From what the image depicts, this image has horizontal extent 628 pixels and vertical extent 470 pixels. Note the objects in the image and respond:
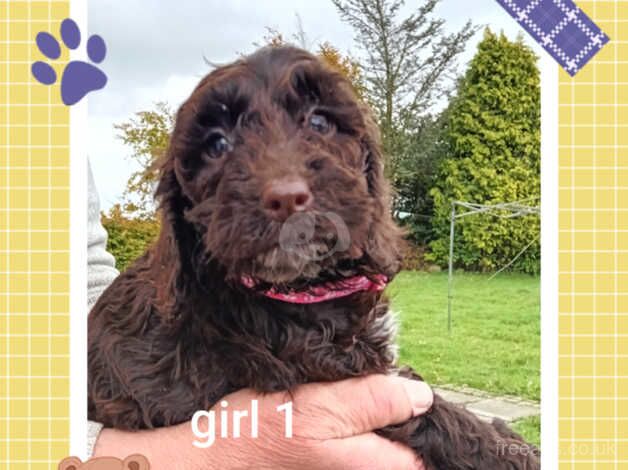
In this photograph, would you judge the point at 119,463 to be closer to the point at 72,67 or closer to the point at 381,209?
the point at 381,209

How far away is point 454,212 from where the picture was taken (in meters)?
1.86

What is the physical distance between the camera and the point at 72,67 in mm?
1898

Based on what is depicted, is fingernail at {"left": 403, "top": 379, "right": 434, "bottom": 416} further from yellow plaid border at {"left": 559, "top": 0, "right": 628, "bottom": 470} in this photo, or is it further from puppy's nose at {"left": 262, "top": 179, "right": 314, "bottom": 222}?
puppy's nose at {"left": 262, "top": 179, "right": 314, "bottom": 222}

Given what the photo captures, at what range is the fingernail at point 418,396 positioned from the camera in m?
1.94

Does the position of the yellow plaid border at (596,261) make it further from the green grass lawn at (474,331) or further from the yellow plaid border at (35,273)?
the yellow plaid border at (35,273)

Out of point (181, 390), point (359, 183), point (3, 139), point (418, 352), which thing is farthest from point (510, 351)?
point (3, 139)

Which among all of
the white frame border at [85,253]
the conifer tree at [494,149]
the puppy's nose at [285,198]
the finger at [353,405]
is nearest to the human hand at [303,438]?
the finger at [353,405]

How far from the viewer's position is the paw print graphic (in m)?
1.87

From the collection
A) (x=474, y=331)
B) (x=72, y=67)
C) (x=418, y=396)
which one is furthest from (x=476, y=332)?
(x=72, y=67)

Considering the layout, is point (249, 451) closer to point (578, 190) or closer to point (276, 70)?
point (276, 70)

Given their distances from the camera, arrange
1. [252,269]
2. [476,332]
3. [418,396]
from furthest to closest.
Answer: [476,332], [418,396], [252,269]

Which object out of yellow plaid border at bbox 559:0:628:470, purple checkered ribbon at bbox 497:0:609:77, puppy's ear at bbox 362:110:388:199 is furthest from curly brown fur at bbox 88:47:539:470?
purple checkered ribbon at bbox 497:0:609:77

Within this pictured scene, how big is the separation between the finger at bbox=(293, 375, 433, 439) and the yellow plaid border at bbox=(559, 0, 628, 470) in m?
0.41

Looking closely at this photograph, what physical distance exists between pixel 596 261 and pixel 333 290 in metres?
0.67
